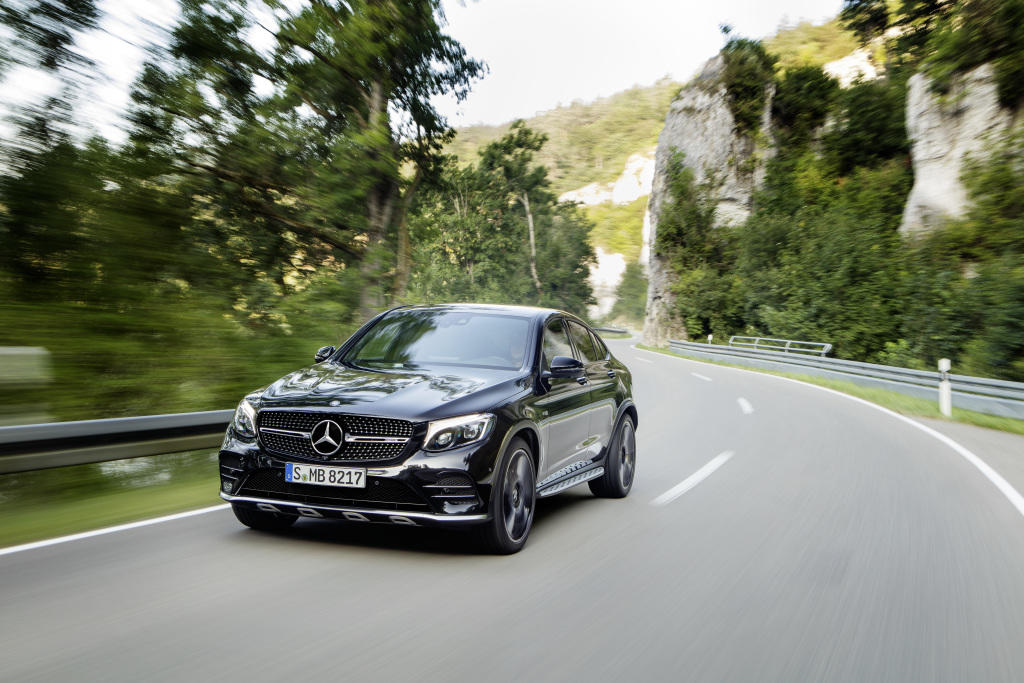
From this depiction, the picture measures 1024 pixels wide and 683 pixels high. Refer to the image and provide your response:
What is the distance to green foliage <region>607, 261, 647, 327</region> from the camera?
11288 cm

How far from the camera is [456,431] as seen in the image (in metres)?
4.96

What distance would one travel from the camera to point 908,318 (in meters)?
26.8

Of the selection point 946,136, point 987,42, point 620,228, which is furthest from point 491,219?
point 620,228

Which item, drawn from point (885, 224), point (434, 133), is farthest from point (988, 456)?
point (885, 224)

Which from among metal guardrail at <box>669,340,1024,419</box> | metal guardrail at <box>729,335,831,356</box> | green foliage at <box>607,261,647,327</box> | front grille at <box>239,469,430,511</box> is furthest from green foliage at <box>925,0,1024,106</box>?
green foliage at <box>607,261,647,327</box>

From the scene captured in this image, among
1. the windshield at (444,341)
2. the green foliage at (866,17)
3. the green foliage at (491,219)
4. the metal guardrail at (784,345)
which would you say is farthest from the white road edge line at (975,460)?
the green foliage at (491,219)

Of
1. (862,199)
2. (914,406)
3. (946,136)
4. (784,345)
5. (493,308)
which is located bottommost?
(784,345)

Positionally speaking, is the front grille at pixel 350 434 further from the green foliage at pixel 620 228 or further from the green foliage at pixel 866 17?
the green foliage at pixel 620 228

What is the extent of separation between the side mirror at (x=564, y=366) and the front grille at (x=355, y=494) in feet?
5.24

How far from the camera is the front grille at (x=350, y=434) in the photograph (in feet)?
16.0

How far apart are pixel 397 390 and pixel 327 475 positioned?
71 centimetres

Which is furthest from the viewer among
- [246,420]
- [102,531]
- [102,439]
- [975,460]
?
[975,460]

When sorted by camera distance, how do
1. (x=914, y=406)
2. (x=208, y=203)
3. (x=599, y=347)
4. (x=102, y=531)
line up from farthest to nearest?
(x=914, y=406)
(x=208, y=203)
(x=599, y=347)
(x=102, y=531)

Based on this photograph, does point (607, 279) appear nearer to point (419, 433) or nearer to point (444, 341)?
point (444, 341)
